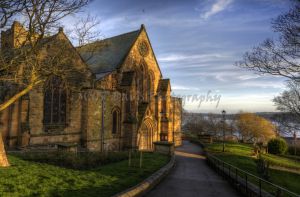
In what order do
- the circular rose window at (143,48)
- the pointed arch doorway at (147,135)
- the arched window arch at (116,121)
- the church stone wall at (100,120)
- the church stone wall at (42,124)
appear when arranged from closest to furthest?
the church stone wall at (42,124) → the church stone wall at (100,120) → the arched window arch at (116,121) → the pointed arch doorway at (147,135) → the circular rose window at (143,48)

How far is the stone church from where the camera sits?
16672 mm

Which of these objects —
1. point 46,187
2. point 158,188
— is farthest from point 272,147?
point 46,187

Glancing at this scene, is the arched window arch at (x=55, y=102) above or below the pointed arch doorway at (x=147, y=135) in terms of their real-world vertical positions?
above

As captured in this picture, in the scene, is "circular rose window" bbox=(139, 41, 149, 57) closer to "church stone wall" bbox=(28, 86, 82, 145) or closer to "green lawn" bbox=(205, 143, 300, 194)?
"church stone wall" bbox=(28, 86, 82, 145)

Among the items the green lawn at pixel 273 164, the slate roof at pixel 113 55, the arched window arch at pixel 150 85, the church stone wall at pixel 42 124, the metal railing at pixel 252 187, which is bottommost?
the green lawn at pixel 273 164

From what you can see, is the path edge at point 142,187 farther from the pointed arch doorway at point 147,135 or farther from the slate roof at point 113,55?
the slate roof at point 113,55

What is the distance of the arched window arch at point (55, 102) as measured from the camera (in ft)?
63.8

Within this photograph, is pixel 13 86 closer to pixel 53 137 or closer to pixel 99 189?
pixel 53 137

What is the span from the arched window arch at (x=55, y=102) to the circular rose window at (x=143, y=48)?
12416mm

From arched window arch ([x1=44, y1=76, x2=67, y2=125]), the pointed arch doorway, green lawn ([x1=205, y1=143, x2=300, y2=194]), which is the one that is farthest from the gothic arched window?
green lawn ([x1=205, y1=143, x2=300, y2=194])

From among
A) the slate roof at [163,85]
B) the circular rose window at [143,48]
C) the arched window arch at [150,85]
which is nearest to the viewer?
the circular rose window at [143,48]

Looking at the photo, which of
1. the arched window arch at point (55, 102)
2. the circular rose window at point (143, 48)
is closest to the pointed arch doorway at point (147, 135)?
the circular rose window at point (143, 48)

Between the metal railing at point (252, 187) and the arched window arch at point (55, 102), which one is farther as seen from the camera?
the arched window arch at point (55, 102)

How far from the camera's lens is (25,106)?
16844 millimetres
